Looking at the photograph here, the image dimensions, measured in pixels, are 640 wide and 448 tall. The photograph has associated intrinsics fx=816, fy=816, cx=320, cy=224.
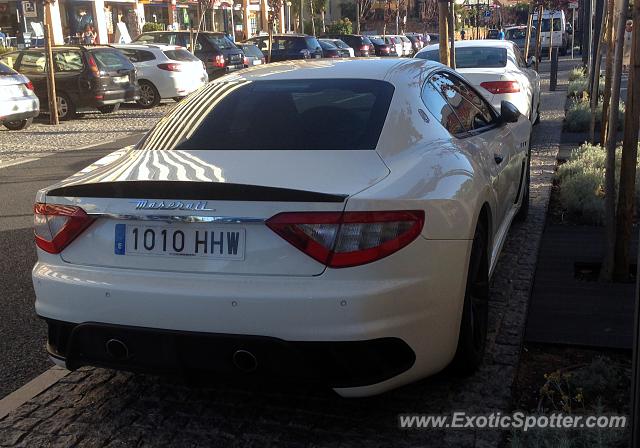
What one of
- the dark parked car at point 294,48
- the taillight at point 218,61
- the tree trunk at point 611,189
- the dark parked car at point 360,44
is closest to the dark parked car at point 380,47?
the dark parked car at point 360,44

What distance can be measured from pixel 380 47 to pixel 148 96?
76.6 ft

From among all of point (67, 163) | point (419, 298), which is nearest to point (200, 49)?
point (67, 163)

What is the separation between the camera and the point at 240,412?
12.4 ft

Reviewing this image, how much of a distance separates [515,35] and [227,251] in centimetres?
4590

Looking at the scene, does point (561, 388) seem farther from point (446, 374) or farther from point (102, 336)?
point (102, 336)

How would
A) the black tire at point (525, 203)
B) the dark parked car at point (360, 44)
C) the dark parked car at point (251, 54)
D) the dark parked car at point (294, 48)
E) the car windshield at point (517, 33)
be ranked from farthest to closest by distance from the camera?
the car windshield at point (517, 33), the dark parked car at point (360, 44), the dark parked car at point (294, 48), the dark parked car at point (251, 54), the black tire at point (525, 203)

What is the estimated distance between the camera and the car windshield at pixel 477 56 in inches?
485

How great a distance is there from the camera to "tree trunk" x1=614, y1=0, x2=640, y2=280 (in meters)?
5.19

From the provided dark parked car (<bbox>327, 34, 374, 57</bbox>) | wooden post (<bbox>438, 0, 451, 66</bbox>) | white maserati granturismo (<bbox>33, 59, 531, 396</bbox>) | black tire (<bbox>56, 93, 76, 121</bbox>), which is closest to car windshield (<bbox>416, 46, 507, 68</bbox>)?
wooden post (<bbox>438, 0, 451, 66</bbox>)

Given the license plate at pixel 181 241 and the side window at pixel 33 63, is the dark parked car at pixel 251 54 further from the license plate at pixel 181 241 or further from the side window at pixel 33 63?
the license plate at pixel 181 241

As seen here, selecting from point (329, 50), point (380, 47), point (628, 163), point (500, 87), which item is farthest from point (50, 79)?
point (380, 47)

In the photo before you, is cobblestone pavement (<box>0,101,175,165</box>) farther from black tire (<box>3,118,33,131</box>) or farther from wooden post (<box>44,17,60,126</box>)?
wooden post (<box>44,17,60,126</box>)

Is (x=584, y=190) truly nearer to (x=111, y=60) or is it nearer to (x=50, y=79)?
(x=50, y=79)

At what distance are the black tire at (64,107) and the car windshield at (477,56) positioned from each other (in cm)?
896
